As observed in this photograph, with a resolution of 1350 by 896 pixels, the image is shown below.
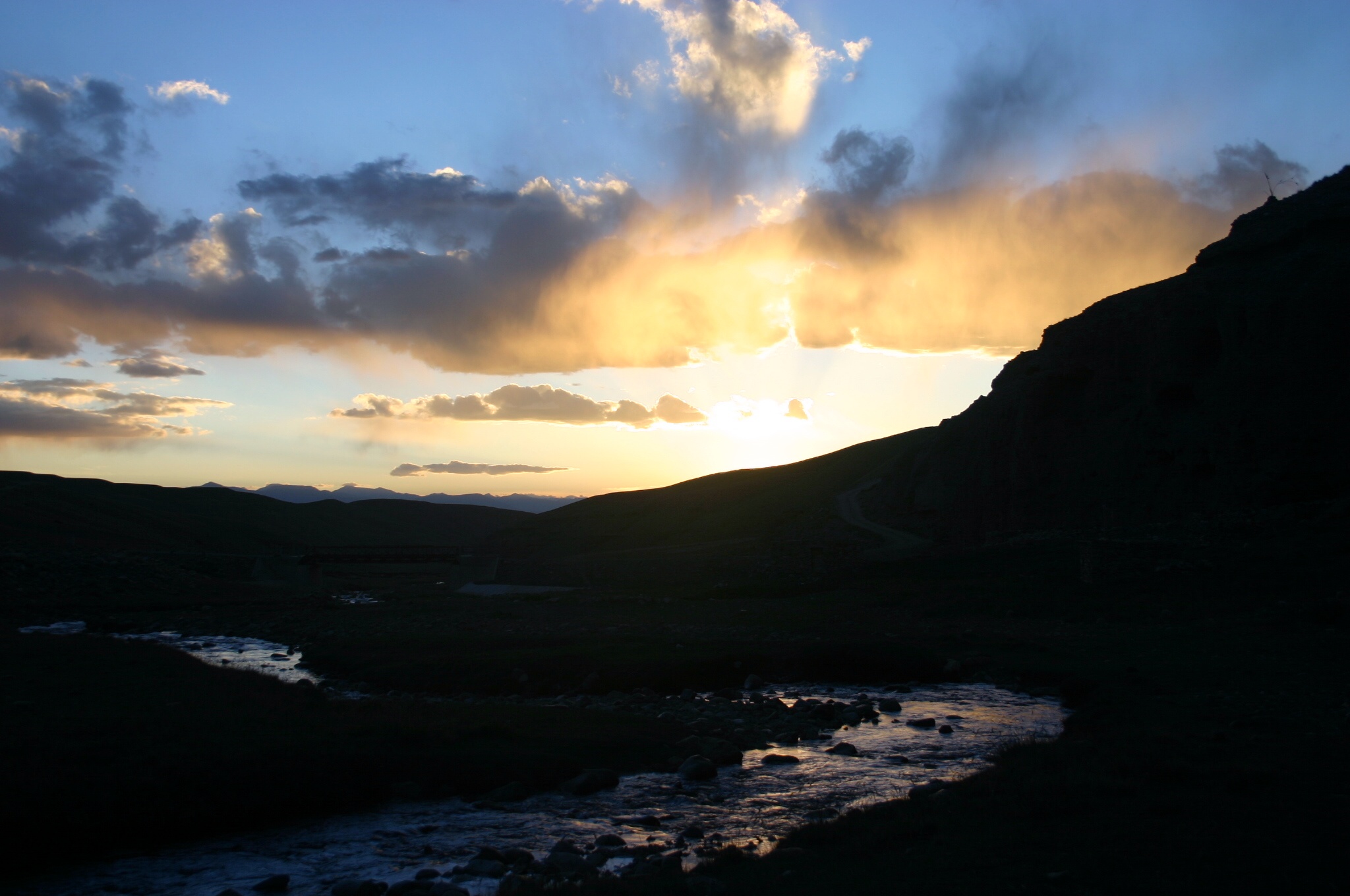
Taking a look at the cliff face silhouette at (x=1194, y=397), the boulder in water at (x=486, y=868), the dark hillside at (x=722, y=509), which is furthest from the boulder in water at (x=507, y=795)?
the dark hillside at (x=722, y=509)

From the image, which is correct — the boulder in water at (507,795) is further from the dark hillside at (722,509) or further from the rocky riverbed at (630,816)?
the dark hillside at (722,509)

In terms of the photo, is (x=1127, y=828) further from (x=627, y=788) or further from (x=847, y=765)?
(x=627, y=788)

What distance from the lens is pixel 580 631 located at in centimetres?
4619

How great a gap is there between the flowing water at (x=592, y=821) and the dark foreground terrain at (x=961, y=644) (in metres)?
1.04

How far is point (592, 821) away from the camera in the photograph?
1559 centimetres

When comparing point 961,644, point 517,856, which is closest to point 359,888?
point 517,856

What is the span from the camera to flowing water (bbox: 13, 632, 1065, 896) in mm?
13016

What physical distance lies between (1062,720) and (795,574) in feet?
155

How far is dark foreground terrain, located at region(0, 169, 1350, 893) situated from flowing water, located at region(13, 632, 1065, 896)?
1041mm

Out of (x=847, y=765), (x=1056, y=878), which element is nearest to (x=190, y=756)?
(x=847, y=765)

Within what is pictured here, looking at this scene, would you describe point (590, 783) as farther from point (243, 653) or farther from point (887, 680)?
point (243, 653)

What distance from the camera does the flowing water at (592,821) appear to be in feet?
42.7

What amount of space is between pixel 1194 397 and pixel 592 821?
231 ft

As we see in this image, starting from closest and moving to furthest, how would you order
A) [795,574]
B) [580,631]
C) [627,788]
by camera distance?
1. [627,788]
2. [580,631]
3. [795,574]
